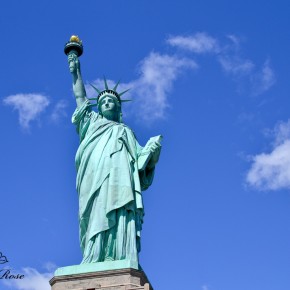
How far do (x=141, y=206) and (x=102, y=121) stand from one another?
2897 millimetres

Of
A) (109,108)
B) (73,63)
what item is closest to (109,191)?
(109,108)

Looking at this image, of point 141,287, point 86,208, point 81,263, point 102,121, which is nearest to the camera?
point 141,287

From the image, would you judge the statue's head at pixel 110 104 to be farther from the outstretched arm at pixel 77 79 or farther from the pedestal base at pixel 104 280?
the pedestal base at pixel 104 280

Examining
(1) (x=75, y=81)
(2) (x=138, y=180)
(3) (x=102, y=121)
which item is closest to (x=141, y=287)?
(2) (x=138, y=180)

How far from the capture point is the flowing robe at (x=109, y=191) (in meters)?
15.0

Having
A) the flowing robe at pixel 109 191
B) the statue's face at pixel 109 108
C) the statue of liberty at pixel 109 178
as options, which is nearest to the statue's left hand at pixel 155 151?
the statue of liberty at pixel 109 178

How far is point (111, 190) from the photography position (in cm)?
1554

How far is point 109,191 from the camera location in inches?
613

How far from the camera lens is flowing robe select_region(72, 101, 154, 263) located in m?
15.0

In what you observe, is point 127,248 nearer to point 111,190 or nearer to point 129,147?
point 111,190

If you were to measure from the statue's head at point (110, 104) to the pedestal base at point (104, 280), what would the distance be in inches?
196

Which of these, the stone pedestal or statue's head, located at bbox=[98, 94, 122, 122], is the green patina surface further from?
statue's head, located at bbox=[98, 94, 122, 122]

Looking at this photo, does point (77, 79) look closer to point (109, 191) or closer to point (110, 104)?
point (110, 104)

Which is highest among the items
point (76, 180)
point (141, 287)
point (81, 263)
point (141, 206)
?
point (76, 180)
